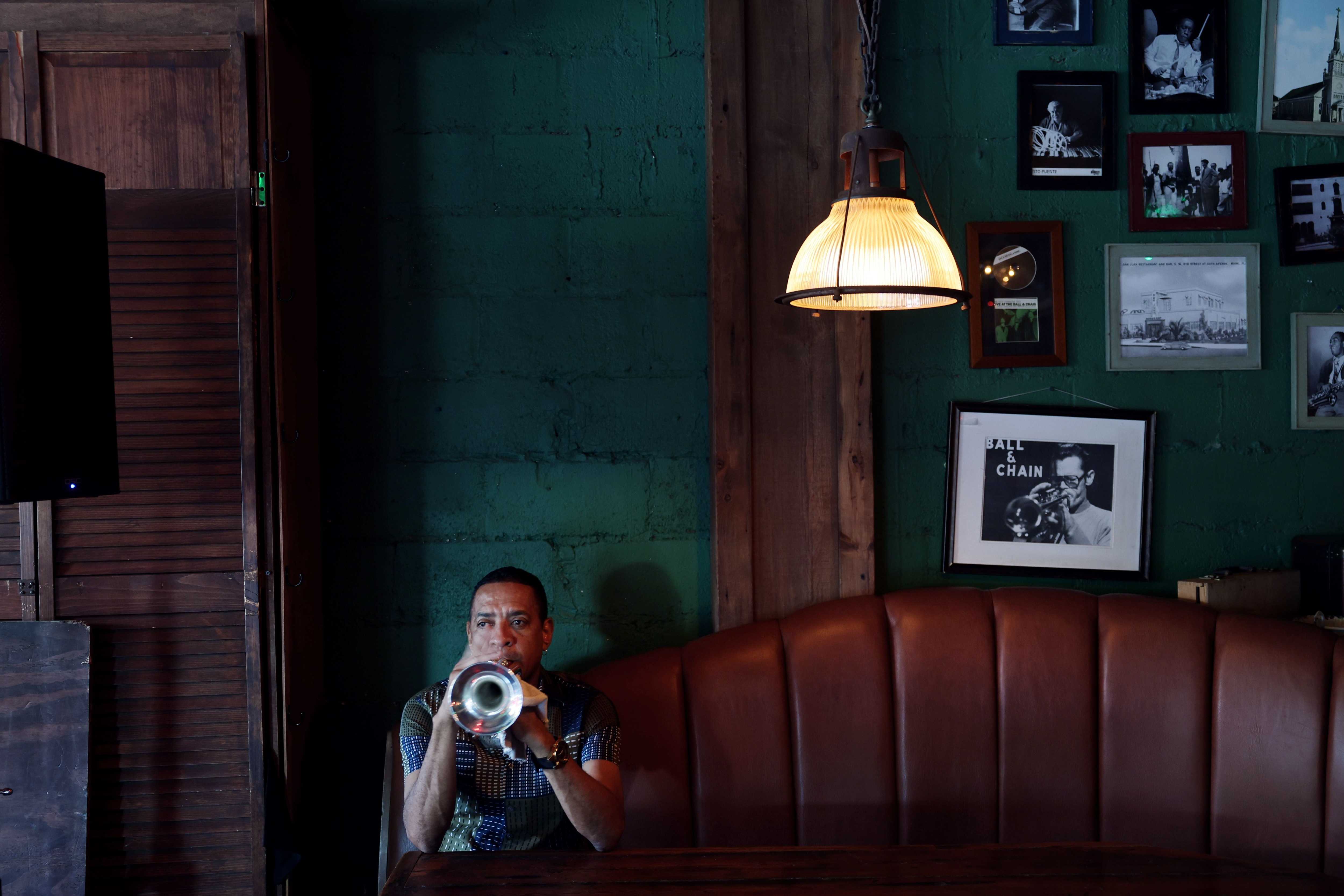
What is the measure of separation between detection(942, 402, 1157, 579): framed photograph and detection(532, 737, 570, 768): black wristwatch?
1.37 meters

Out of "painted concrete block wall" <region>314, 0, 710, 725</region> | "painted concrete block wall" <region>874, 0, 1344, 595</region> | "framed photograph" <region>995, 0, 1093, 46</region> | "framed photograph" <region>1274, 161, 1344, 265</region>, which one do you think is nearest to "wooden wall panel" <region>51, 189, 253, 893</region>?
"painted concrete block wall" <region>314, 0, 710, 725</region>

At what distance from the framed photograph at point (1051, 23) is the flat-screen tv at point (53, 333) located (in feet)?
8.09

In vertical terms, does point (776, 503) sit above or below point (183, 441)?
below

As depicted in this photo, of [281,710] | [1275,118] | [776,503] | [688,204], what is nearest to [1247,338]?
[1275,118]

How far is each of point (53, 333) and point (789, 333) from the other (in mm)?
1785

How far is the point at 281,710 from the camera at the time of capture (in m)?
2.20

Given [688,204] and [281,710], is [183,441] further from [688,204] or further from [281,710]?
[688,204]

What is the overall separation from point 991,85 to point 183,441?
241 centimetres

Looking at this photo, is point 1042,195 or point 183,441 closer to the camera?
point 183,441

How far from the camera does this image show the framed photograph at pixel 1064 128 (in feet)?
8.86

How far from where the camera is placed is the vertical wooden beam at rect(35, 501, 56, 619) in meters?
2.13

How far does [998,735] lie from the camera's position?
7.89ft

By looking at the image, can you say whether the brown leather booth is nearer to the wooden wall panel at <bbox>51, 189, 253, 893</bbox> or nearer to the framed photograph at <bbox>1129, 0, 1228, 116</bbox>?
the wooden wall panel at <bbox>51, 189, 253, 893</bbox>

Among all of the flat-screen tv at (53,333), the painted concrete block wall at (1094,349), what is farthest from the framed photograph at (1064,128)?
the flat-screen tv at (53,333)
